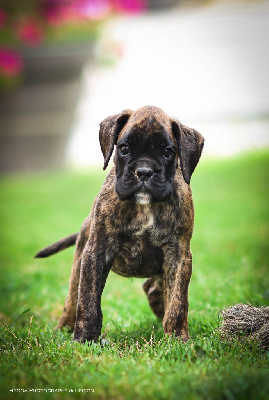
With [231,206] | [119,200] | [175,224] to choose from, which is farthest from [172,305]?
[231,206]

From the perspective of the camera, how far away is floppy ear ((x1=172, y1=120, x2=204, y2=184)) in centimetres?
381

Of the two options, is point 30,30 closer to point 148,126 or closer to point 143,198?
point 148,126

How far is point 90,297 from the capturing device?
12.5ft

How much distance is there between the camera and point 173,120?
3834 millimetres

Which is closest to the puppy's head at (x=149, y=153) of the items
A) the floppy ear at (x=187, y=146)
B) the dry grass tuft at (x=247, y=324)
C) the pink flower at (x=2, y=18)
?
the floppy ear at (x=187, y=146)

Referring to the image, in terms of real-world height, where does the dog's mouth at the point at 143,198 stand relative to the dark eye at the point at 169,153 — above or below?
below

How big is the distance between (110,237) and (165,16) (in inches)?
532

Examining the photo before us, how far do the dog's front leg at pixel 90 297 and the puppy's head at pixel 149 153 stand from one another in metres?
0.49

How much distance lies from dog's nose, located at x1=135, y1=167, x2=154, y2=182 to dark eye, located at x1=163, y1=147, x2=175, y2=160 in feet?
0.71

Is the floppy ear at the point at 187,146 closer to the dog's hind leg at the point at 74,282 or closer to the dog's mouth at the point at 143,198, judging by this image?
the dog's mouth at the point at 143,198

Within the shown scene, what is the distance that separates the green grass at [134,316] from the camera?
294 cm

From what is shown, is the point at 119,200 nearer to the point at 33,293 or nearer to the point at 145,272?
the point at 145,272

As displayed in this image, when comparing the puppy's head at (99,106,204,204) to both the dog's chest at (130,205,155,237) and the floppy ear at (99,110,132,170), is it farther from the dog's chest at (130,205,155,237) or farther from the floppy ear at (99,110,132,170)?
the dog's chest at (130,205,155,237)

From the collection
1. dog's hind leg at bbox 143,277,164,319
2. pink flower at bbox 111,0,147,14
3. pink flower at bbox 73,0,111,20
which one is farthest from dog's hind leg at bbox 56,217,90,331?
pink flower at bbox 73,0,111,20
